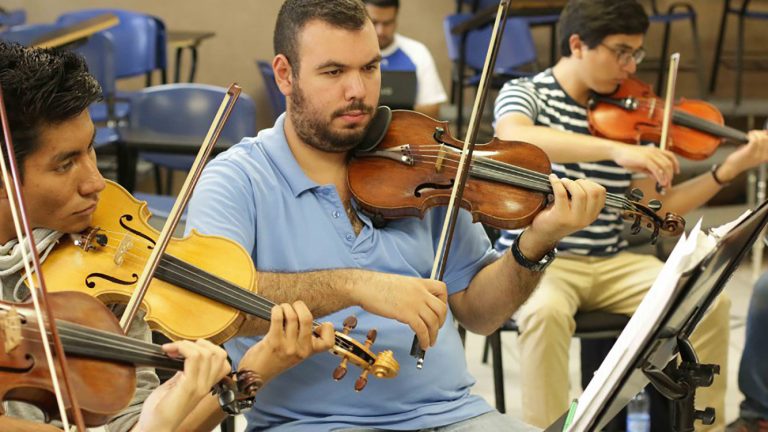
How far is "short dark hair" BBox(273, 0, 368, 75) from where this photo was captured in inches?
74.3

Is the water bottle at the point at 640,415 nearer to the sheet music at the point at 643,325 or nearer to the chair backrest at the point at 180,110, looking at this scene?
the chair backrest at the point at 180,110

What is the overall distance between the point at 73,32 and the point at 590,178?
223 cm

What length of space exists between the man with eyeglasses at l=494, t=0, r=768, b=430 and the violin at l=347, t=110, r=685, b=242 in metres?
0.56

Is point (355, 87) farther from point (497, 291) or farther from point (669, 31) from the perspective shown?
point (669, 31)

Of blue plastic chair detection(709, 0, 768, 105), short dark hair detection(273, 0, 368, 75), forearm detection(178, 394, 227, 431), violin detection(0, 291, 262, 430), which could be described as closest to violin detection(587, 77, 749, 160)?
short dark hair detection(273, 0, 368, 75)

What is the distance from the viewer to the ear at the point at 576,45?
109 inches

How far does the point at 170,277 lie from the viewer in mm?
1503

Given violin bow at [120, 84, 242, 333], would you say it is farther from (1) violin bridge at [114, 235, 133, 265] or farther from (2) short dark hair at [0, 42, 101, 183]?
(2) short dark hair at [0, 42, 101, 183]

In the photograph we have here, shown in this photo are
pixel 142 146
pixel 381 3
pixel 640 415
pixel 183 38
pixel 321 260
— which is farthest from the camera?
pixel 183 38

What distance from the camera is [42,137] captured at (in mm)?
1389

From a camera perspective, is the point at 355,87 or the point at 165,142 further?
the point at 165,142

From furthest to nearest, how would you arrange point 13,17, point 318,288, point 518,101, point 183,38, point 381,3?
1. point 13,17
2. point 183,38
3. point 381,3
4. point 518,101
5. point 318,288

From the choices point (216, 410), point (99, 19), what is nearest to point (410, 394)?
point (216, 410)

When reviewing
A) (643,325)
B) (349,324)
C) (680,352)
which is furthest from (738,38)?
(643,325)
